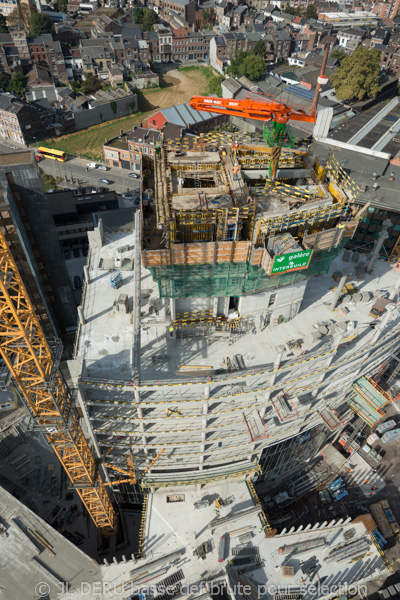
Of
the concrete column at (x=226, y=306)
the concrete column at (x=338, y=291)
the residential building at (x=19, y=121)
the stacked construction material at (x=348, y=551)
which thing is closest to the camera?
the concrete column at (x=226, y=306)

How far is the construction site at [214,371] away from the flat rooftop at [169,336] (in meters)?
0.19

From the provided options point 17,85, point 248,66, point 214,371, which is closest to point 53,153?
point 17,85

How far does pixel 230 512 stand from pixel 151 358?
24.0m

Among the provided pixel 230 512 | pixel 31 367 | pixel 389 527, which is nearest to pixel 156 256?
pixel 31 367

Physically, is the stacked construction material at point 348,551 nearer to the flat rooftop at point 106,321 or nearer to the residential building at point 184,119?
the flat rooftop at point 106,321

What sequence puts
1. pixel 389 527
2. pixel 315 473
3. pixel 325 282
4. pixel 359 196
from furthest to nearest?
1. pixel 359 196
2. pixel 315 473
3. pixel 389 527
4. pixel 325 282

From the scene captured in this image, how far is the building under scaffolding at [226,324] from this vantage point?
140 ft

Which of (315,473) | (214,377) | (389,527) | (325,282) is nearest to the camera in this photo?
(214,377)

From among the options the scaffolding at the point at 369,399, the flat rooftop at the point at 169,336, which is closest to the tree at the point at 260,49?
the flat rooftop at the point at 169,336

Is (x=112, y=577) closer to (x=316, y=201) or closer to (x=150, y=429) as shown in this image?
(x=150, y=429)

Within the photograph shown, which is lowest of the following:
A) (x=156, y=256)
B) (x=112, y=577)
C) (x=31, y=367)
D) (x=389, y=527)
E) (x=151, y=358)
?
(x=389, y=527)

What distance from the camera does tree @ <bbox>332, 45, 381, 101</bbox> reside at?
144 meters

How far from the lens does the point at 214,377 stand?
4369cm

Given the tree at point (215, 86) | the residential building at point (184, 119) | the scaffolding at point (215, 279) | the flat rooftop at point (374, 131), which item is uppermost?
the tree at point (215, 86)
